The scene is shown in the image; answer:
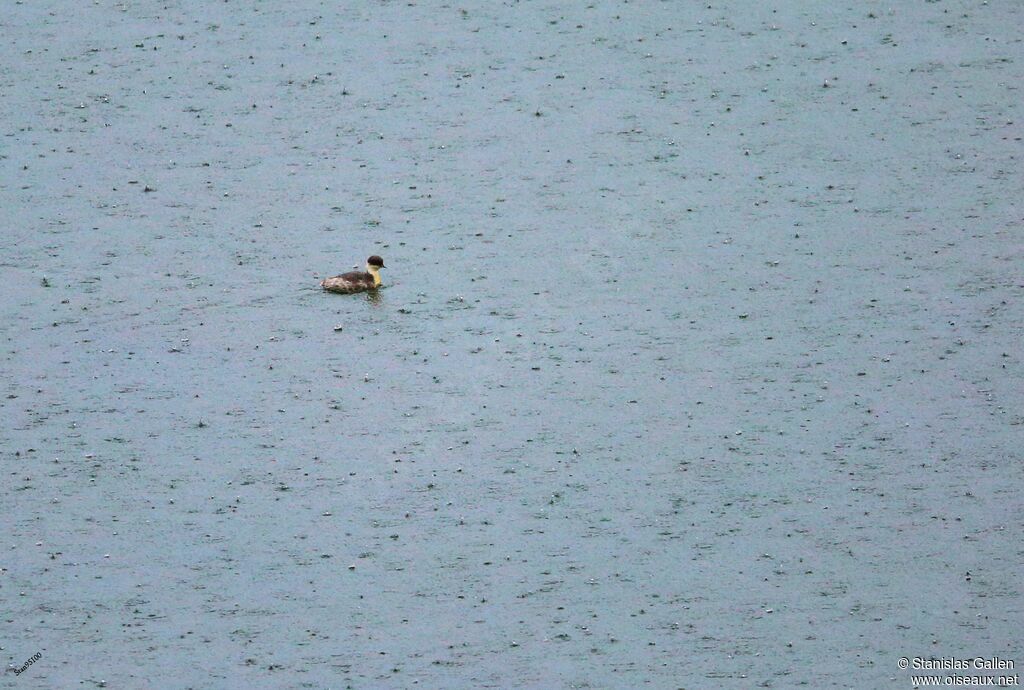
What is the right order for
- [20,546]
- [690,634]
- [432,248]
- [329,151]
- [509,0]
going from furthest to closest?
[509,0] → [329,151] → [432,248] → [20,546] → [690,634]

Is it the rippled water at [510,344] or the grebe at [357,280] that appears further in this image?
the grebe at [357,280]

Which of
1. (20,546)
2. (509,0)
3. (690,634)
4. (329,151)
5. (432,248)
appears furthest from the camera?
(509,0)

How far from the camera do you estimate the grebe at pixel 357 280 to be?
8.39 meters

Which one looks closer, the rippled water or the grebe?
the rippled water

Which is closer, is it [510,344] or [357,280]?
[510,344]

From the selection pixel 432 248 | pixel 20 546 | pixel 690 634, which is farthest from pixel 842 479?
pixel 20 546

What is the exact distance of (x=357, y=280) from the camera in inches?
331

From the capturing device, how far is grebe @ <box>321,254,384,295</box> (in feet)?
27.5

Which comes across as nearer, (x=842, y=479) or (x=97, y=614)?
(x=97, y=614)

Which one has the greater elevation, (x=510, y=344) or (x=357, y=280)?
(x=357, y=280)

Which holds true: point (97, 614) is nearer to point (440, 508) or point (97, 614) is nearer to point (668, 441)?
point (440, 508)

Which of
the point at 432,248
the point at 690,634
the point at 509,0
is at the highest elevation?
the point at 509,0

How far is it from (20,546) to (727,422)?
2966 millimetres

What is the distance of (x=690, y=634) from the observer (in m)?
6.36
